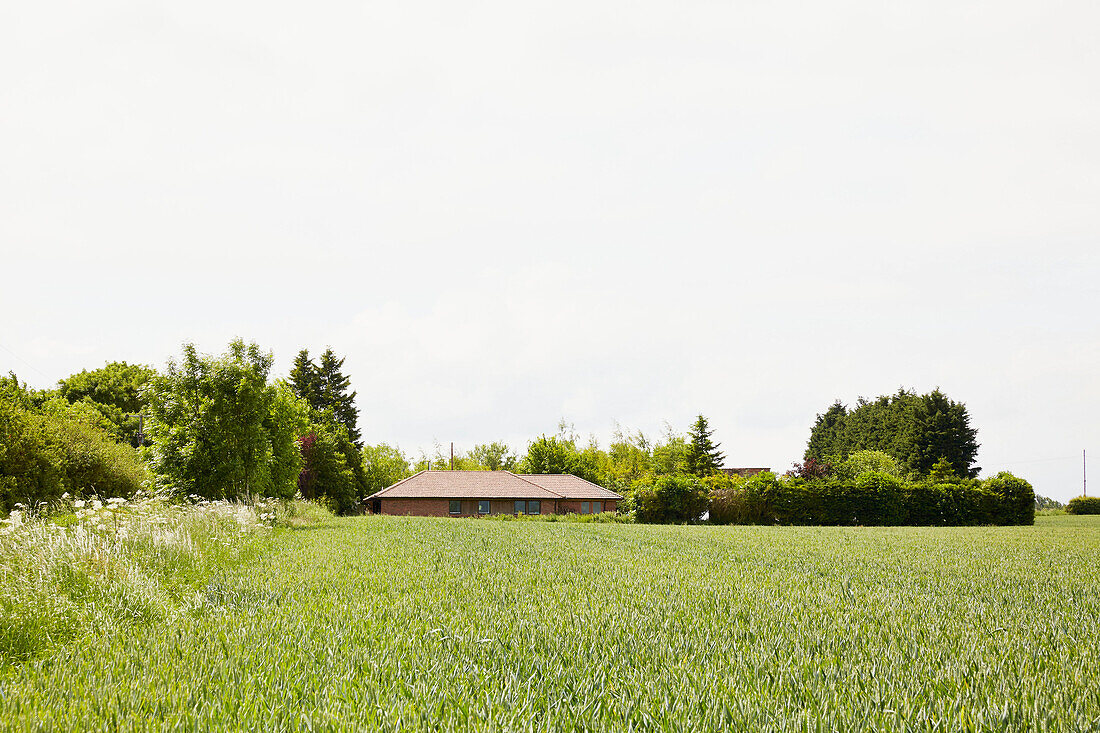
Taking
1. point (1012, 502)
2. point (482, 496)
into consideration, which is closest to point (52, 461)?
point (482, 496)

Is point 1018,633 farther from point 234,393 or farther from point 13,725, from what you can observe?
point 234,393

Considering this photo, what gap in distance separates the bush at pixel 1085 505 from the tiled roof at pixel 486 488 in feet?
105

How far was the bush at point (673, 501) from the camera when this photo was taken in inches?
1335

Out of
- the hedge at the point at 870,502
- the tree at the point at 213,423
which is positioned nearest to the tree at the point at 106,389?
the tree at the point at 213,423

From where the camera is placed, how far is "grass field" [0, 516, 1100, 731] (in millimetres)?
3062

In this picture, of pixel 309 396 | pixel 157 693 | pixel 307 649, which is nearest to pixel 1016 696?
pixel 307 649

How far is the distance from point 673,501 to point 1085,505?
3380cm

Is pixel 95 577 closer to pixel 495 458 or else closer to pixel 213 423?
pixel 213 423

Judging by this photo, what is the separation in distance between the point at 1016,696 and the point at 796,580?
450 centimetres

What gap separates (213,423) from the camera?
64.8ft

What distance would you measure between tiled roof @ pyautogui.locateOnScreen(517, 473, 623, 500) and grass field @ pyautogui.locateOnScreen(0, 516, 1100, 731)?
41.9 meters

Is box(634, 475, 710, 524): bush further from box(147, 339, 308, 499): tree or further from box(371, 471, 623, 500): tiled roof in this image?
box(147, 339, 308, 499): tree

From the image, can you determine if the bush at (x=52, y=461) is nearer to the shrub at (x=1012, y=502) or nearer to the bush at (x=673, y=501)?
the bush at (x=673, y=501)

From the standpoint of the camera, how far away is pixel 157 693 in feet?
10.8
